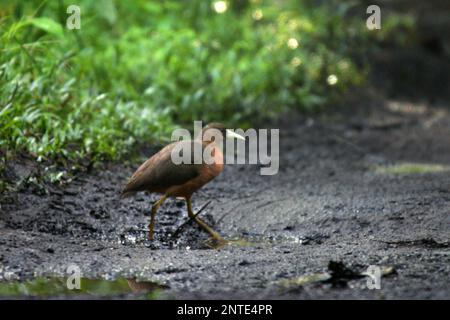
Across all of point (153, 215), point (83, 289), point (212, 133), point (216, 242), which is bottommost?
point (83, 289)

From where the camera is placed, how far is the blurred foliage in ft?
22.4

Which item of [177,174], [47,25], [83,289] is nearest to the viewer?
[83,289]

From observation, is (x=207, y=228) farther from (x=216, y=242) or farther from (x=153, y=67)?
(x=153, y=67)

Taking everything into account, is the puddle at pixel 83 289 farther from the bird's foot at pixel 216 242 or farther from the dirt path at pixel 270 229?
the bird's foot at pixel 216 242

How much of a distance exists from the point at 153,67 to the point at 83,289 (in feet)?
Answer: 18.2

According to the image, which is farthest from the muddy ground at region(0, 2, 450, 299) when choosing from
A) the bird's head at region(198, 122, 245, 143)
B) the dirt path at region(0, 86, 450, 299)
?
the bird's head at region(198, 122, 245, 143)

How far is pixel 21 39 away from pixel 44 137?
1653 millimetres

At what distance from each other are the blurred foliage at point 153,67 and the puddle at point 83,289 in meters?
1.84

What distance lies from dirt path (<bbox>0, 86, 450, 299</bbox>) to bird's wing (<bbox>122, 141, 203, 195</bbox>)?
0.36m

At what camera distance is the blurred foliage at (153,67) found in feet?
22.4

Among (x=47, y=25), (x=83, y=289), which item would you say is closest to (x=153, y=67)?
(x=47, y=25)

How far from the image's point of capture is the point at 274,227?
586cm

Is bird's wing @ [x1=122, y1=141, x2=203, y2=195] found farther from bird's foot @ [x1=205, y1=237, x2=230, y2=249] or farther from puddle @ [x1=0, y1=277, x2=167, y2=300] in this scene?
puddle @ [x1=0, y1=277, x2=167, y2=300]

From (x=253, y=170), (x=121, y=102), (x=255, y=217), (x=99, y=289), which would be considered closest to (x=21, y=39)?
(x=121, y=102)
